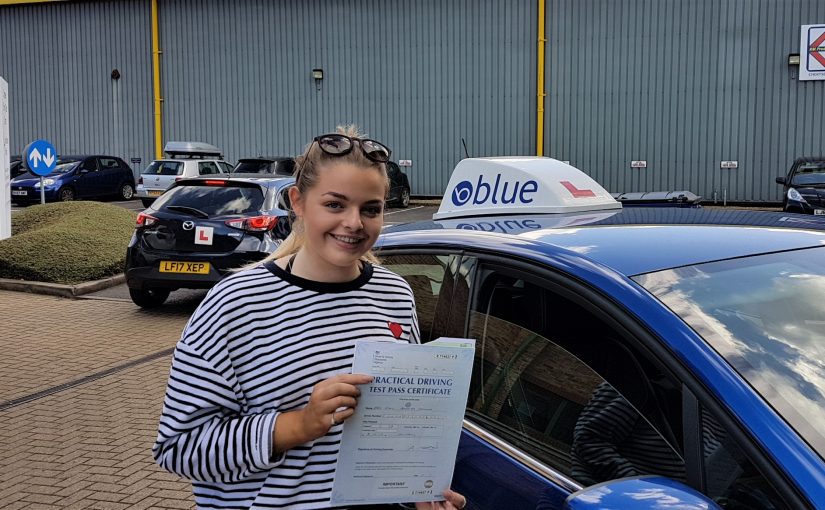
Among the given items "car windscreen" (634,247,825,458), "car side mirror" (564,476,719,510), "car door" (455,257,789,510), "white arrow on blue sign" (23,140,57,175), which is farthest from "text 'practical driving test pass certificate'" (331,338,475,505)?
"white arrow on blue sign" (23,140,57,175)

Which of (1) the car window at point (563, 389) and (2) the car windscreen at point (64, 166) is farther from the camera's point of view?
(2) the car windscreen at point (64, 166)

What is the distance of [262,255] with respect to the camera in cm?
947

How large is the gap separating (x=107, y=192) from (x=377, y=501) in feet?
88.4

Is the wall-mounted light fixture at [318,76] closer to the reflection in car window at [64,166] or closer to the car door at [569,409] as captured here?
the reflection in car window at [64,166]

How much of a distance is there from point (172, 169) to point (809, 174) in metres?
15.6

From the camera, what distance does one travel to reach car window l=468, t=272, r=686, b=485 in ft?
7.11

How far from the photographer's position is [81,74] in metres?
30.2

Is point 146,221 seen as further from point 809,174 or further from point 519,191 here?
point 809,174

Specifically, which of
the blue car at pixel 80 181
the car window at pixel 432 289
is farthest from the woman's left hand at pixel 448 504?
the blue car at pixel 80 181

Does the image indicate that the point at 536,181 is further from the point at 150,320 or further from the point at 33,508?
the point at 150,320

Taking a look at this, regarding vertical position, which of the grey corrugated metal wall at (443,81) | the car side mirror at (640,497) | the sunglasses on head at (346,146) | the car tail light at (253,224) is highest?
the grey corrugated metal wall at (443,81)

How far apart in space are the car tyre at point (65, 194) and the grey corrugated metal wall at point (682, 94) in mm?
13731

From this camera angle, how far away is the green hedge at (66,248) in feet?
38.5

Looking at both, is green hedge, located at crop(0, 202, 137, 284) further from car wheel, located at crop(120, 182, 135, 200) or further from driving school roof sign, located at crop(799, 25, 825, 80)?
driving school roof sign, located at crop(799, 25, 825, 80)
